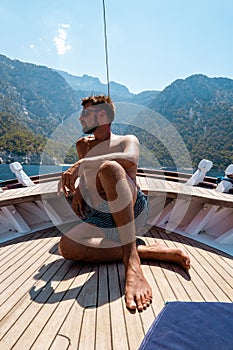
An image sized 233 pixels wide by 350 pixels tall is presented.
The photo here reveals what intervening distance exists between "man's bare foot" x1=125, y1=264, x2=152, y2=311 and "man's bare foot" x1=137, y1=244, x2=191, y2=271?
371mm

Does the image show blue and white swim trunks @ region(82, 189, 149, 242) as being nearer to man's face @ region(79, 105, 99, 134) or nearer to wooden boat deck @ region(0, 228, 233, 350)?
wooden boat deck @ region(0, 228, 233, 350)

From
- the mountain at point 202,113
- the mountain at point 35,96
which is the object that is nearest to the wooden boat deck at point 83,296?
the mountain at point 202,113

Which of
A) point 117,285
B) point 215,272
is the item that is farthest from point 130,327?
point 215,272

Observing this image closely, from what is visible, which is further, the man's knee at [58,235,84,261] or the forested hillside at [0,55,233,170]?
the forested hillside at [0,55,233,170]

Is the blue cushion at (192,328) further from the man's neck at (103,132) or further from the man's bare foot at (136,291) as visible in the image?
the man's neck at (103,132)

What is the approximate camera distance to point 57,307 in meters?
1.15

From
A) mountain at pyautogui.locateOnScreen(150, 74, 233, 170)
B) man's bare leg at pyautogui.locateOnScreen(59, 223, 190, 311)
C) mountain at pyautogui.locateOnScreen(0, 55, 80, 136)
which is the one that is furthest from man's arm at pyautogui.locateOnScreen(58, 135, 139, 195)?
mountain at pyautogui.locateOnScreen(0, 55, 80, 136)

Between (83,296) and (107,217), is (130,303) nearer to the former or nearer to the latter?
(83,296)

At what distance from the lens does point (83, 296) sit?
1.24 metres

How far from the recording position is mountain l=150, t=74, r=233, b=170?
21081mm

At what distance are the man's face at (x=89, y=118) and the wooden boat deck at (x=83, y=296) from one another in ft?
3.18

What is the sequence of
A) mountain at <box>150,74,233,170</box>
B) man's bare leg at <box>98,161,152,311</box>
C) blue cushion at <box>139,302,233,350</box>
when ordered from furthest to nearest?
1. mountain at <box>150,74,233,170</box>
2. man's bare leg at <box>98,161,152,311</box>
3. blue cushion at <box>139,302,233,350</box>

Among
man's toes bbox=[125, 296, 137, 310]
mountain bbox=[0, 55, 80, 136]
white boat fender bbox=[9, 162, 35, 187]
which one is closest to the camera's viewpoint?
man's toes bbox=[125, 296, 137, 310]

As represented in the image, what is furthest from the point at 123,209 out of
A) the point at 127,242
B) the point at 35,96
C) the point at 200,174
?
the point at 35,96
